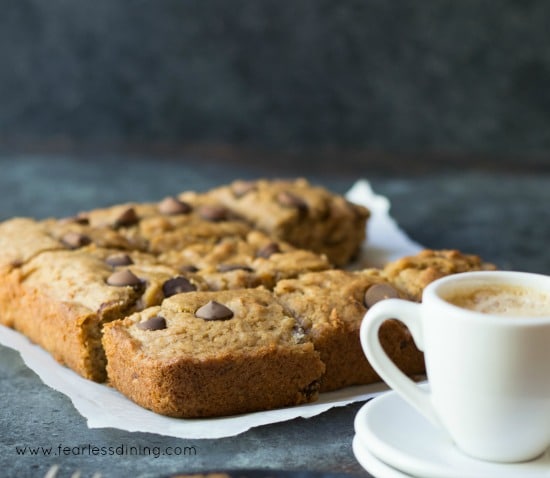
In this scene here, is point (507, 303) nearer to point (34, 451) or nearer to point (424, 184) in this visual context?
point (34, 451)

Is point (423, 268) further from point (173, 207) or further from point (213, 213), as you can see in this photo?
point (173, 207)

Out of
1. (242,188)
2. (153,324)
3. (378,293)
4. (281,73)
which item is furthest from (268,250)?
(281,73)

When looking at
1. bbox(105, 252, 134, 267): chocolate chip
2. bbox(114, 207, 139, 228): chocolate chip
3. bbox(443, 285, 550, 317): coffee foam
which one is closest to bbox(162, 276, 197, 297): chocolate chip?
bbox(105, 252, 134, 267): chocolate chip

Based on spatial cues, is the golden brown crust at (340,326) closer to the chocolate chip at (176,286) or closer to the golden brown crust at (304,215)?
the chocolate chip at (176,286)

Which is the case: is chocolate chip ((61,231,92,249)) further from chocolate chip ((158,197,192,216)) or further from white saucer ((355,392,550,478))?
white saucer ((355,392,550,478))

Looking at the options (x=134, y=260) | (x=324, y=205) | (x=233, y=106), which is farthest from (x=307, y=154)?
(x=134, y=260)

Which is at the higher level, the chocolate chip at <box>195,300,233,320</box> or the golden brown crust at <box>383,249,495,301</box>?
the chocolate chip at <box>195,300,233,320</box>

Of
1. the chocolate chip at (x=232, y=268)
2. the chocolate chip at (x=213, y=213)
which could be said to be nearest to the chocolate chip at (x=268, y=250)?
the chocolate chip at (x=232, y=268)
